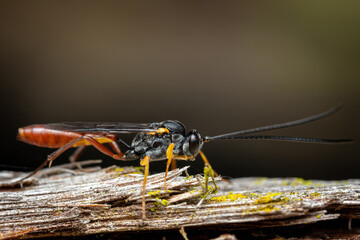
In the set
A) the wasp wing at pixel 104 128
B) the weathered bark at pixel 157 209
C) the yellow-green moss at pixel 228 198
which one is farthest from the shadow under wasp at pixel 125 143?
the yellow-green moss at pixel 228 198

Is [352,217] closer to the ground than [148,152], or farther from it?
closer to the ground

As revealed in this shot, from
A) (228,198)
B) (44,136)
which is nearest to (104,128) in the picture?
(44,136)

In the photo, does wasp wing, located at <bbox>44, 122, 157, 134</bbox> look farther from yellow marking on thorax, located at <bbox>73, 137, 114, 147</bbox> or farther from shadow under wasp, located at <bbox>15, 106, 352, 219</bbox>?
yellow marking on thorax, located at <bbox>73, 137, 114, 147</bbox>

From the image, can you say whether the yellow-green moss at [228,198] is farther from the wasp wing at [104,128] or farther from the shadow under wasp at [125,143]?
the wasp wing at [104,128]

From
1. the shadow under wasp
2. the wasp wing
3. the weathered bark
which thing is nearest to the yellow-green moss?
the weathered bark

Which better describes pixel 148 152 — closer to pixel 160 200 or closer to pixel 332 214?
pixel 160 200

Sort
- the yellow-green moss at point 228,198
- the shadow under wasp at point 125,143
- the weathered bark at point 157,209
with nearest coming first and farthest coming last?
the weathered bark at point 157,209
the yellow-green moss at point 228,198
the shadow under wasp at point 125,143

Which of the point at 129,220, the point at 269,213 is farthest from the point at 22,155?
the point at 269,213
